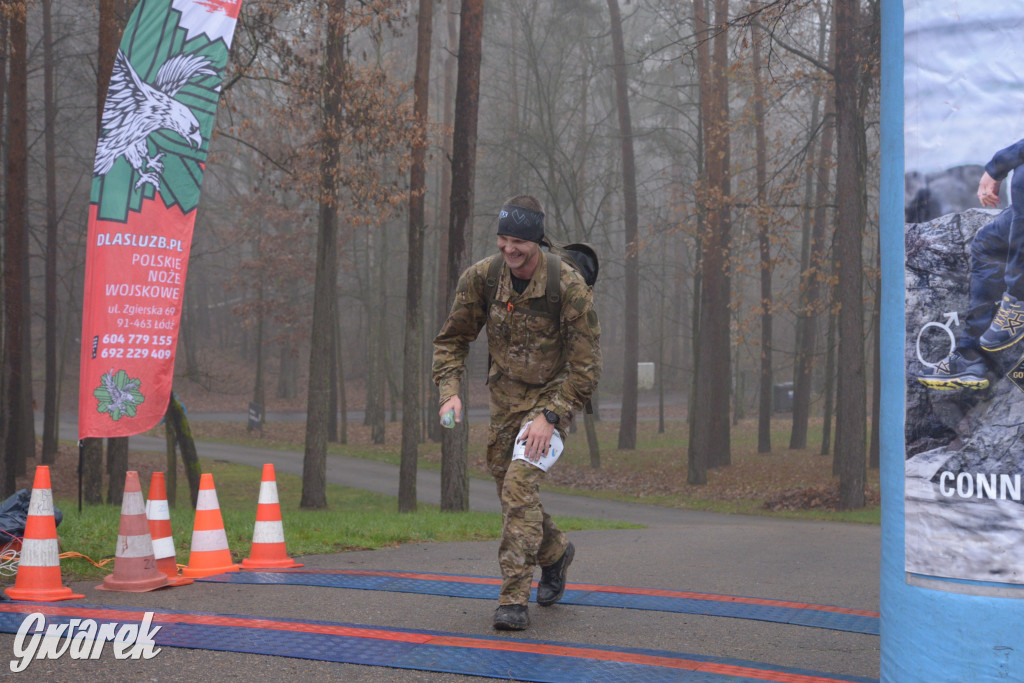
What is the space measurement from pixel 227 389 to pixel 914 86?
155ft

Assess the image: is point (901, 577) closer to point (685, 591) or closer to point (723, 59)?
point (685, 591)

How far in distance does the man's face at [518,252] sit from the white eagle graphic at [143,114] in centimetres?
528

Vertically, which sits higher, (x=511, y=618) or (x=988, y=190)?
(x=988, y=190)

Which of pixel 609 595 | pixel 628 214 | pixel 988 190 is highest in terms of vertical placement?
pixel 628 214

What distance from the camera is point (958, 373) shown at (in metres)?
2.84

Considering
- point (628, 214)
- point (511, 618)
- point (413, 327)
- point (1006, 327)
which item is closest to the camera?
point (1006, 327)

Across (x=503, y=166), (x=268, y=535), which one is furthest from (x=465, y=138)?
(x=503, y=166)

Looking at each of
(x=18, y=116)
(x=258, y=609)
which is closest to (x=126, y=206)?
(x=258, y=609)

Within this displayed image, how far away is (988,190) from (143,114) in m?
8.13

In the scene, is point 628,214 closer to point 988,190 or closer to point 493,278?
point 493,278

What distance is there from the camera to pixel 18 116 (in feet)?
55.1

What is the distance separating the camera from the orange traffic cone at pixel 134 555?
5.94 m

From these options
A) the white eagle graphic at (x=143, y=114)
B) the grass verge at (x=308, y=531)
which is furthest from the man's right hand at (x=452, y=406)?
the white eagle graphic at (x=143, y=114)

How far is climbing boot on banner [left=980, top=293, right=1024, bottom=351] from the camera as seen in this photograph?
9.06ft
